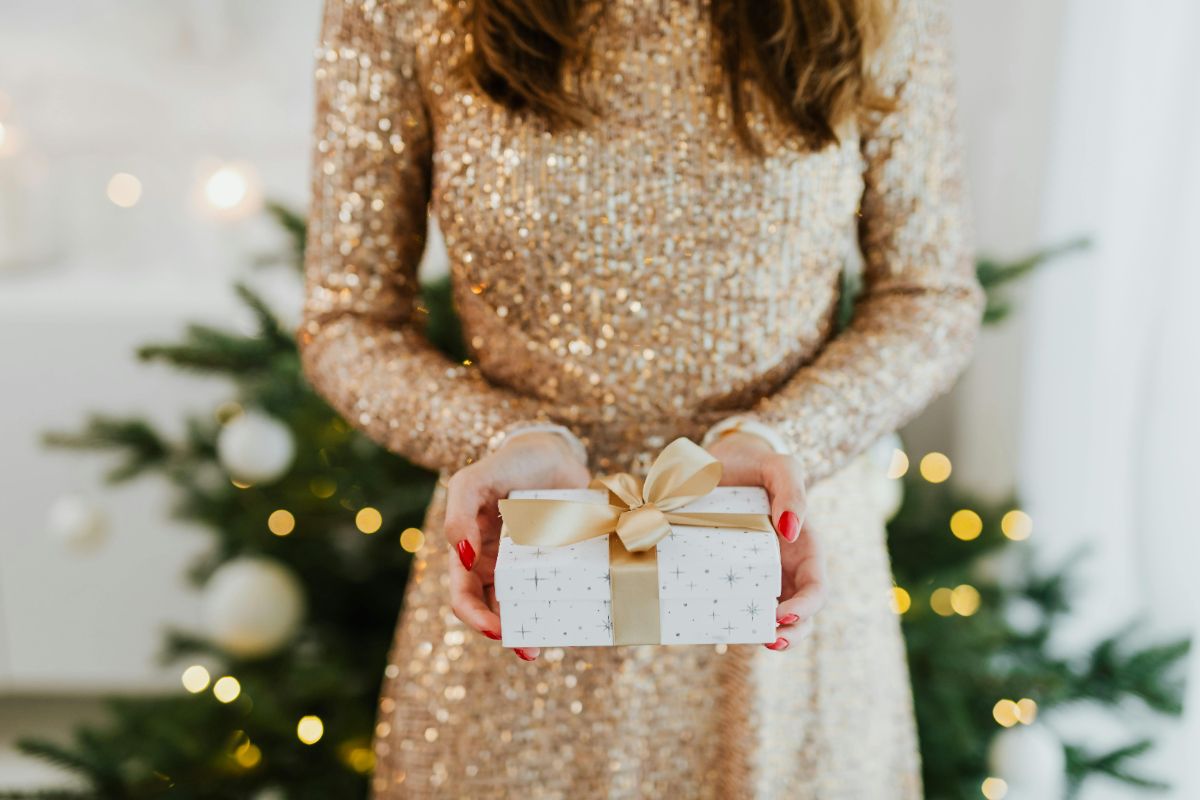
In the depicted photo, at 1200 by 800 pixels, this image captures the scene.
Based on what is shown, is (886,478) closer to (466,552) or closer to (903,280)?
(903,280)

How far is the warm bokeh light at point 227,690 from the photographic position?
Answer: 130 cm

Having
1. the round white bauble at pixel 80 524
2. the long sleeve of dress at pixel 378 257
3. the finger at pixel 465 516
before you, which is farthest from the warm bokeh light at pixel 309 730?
the finger at pixel 465 516

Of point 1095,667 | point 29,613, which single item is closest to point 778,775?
point 1095,667

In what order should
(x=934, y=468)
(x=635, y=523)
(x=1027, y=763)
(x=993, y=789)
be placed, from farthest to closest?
(x=934, y=468), (x=993, y=789), (x=1027, y=763), (x=635, y=523)

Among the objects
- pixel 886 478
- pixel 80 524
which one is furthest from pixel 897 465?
pixel 80 524

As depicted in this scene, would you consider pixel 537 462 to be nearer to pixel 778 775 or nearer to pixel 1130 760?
pixel 778 775

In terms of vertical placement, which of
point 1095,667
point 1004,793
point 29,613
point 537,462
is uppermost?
point 537,462

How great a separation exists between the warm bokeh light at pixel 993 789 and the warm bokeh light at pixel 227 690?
0.95 meters

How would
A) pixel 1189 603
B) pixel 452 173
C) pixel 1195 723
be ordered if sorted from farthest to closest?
pixel 1189 603, pixel 1195 723, pixel 452 173

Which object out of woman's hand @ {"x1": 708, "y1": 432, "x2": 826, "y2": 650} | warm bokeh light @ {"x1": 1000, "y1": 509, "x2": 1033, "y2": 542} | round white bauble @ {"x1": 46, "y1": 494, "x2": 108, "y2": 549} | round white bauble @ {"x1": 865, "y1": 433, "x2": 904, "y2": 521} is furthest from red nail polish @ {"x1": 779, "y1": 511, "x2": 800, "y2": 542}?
round white bauble @ {"x1": 46, "y1": 494, "x2": 108, "y2": 549}

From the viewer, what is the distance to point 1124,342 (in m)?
1.33

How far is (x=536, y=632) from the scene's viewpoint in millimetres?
569

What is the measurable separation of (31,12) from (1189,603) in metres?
2.28

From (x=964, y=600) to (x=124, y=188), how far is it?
1.79 m
